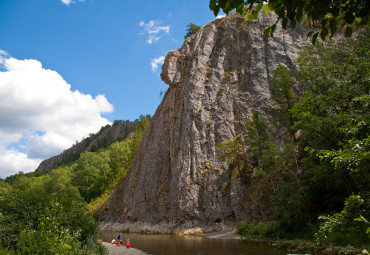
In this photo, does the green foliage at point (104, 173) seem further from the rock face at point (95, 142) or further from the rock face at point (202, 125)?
the rock face at point (95, 142)

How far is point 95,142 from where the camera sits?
15425cm

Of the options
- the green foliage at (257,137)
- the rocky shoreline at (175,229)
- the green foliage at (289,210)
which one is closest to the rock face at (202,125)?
the rocky shoreline at (175,229)

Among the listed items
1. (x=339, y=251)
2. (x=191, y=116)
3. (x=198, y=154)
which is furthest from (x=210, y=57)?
(x=339, y=251)

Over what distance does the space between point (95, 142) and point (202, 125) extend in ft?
404

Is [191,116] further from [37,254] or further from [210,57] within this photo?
[37,254]

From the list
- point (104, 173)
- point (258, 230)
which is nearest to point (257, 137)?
point (258, 230)

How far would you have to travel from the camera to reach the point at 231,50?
55.1 m

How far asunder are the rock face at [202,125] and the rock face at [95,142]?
259 feet

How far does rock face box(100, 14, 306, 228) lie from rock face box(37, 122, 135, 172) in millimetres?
78870

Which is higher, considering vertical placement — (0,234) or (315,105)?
(315,105)

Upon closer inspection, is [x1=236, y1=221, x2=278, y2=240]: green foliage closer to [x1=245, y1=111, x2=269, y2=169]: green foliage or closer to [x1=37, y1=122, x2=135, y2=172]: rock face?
[x1=245, y1=111, x2=269, y2=169]: green foliage

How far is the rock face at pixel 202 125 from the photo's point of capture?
39.7 metres

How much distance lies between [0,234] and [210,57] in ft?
166

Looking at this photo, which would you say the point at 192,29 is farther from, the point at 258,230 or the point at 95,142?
the point at 95,142
